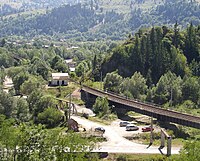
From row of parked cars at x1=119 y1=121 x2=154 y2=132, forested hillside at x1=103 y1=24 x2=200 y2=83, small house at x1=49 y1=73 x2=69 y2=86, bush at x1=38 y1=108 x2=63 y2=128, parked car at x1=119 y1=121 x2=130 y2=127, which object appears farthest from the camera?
forested hillside at x1=103 y1=24 x2=200 y2=83

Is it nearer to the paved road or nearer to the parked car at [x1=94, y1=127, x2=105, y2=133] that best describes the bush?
the paved road

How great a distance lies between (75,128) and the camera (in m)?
75.4

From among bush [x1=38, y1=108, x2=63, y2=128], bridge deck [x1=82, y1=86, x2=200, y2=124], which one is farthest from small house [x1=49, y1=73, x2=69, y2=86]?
bush [x1=38, y1=108, x2=63, y2=128]

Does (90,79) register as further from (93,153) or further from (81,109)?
(93,153)

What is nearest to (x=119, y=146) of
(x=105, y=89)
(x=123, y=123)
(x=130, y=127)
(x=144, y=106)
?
(x=130, y=127)

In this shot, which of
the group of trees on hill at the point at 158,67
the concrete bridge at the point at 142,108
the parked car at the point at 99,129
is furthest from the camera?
the group of trees on hill at the point at 158,67

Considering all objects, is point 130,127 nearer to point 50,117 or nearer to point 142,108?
point 142,108

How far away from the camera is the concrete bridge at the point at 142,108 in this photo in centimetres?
7562

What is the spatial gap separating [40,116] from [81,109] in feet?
46.4

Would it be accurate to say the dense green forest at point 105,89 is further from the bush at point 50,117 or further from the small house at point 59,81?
the small house at point 59,81

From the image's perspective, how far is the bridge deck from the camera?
7582 cm

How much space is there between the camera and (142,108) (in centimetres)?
8581

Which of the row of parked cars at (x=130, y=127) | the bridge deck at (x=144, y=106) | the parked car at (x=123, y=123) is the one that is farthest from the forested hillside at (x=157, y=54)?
the row of parked cars at (x=130, y=127)

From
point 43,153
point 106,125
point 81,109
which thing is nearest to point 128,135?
point 106,125
